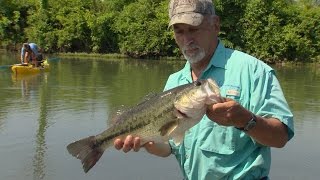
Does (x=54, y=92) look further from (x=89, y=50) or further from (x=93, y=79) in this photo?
(x=89, y=50)

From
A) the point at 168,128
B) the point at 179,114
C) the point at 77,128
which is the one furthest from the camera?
the point at 77,128

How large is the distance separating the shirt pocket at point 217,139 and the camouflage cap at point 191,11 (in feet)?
2.43

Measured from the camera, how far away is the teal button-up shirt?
131 inches

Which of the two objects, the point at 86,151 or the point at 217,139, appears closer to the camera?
the point at 217,139

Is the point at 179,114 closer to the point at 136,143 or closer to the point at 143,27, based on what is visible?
the point at 136,143

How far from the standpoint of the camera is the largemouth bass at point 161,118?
9.82 ft

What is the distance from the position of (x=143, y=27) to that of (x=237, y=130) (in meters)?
46.7

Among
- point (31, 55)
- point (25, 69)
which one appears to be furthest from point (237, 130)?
point (31, 55)

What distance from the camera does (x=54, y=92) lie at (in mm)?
19234

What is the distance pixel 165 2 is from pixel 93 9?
8.61m

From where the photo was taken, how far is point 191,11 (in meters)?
3.65

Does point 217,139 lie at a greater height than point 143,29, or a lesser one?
greater

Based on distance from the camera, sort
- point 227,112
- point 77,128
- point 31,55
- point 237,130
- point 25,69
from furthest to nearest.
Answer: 1. point 31,55
2. point 25,69
3. point 77,128
4. point 237,130
5. point 227,112

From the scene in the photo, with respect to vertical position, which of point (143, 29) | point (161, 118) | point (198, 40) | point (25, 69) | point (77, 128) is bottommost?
point (77, 128)
